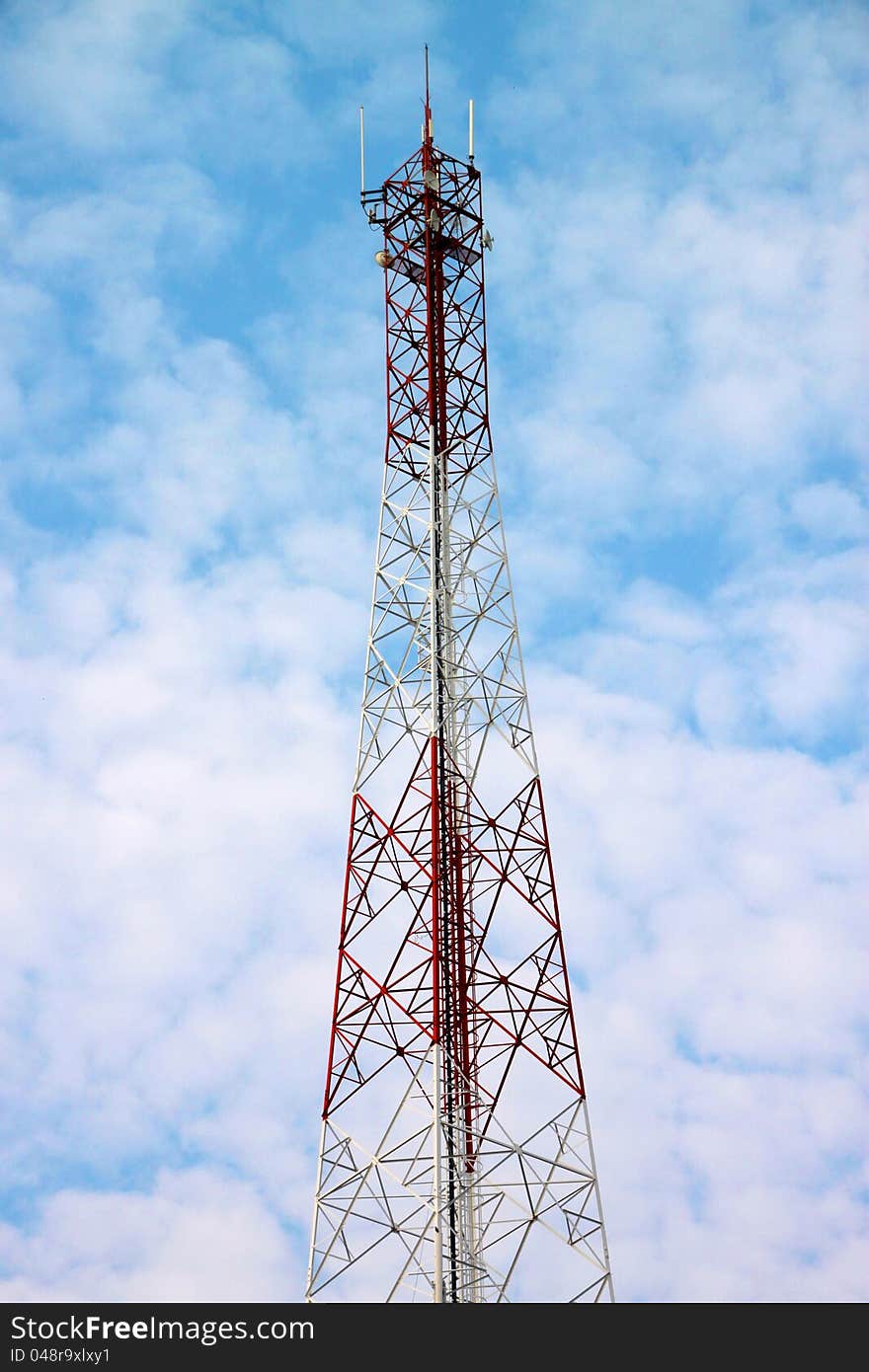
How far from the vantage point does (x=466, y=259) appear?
5009 cm

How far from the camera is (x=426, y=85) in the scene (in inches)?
2056
